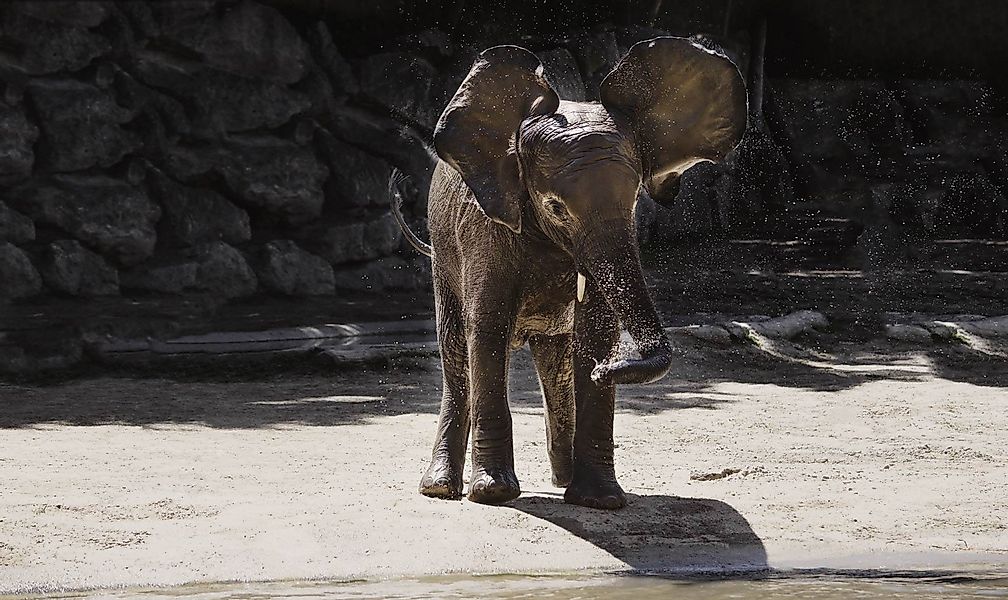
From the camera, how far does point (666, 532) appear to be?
4.79 metres

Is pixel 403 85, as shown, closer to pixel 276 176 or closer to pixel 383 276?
pixel 276 176

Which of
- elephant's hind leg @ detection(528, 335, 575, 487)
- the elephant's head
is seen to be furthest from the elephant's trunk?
elephant's hind leg @ detection(528, 335, 575, 487)

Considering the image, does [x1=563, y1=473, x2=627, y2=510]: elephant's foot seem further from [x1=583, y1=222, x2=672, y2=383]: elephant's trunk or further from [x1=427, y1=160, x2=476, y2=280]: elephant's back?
[x1=427, y1=160, x2=476, y2=280]: elephant's back

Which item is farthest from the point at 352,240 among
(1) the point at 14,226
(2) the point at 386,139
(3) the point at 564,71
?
(1) the point at 14,226

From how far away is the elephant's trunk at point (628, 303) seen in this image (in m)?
4.11

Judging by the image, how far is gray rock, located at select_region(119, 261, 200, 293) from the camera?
13.0m

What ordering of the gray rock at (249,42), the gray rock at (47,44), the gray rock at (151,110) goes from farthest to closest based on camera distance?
1. the gray rock at (249,42)
2. the gray rock at (151,110)
3. the gray rock at (47,44)

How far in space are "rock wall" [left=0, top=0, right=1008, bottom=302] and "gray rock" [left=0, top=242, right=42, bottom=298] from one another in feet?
0.04

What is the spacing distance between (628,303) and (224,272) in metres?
9.44

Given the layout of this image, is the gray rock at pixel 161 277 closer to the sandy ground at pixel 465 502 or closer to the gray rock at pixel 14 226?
the gray rock at pixel 14 226

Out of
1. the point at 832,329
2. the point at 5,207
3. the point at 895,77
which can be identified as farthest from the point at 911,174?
the point at 5,207

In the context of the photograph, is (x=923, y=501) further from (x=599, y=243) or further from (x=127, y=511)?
Answer: (x=127, y=511)

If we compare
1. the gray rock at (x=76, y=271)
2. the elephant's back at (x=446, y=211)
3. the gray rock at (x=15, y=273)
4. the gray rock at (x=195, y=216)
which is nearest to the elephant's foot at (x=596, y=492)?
the elephant's back at (x=446, y=211)

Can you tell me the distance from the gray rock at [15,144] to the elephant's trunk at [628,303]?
9.53m
